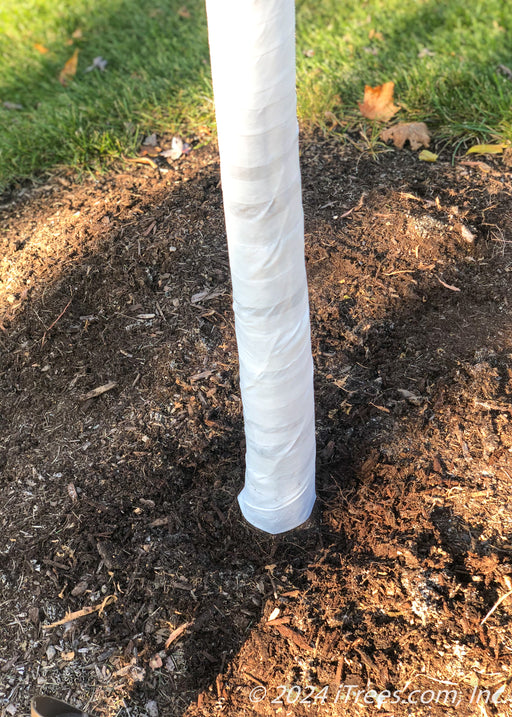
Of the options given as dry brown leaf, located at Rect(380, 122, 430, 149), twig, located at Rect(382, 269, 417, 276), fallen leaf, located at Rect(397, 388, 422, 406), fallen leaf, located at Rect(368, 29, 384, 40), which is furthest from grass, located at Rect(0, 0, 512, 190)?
fallen leaf, located at Rect(397, 388, 422, 406)

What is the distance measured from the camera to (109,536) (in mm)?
2139

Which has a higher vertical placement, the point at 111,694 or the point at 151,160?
the point at 151,160

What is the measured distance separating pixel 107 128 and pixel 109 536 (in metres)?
2.40

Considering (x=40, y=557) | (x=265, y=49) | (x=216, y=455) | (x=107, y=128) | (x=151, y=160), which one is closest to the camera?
(x=265, y=49)

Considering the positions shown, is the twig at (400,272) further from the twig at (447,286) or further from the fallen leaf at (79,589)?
the fallen leaf at (79,589)

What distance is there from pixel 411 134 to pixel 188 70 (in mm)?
1523

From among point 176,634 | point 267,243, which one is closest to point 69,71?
point 267,243

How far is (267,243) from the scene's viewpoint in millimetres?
1499

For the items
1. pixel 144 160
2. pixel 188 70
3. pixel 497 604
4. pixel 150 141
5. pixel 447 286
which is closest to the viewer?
pixel 497 604

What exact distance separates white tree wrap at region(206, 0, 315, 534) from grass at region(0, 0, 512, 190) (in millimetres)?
2089

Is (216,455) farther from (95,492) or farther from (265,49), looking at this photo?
(265,49)

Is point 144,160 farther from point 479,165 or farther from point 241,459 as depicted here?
point 241,459

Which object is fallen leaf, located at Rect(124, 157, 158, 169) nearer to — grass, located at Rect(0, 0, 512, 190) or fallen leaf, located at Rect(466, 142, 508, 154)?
grass, located at Rect(0, 0, 512, 190)

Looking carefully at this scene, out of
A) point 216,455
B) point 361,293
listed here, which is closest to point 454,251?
point 361,293
